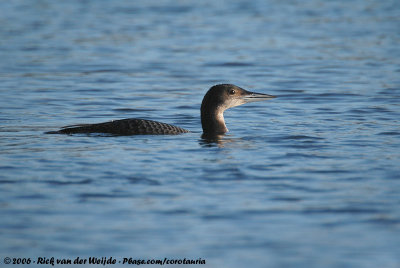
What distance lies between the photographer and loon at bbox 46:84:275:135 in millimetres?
9172

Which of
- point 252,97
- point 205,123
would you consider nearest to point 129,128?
point 205,123

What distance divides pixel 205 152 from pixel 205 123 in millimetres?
1250

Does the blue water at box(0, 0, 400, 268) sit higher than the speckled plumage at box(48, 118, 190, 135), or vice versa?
the speckled plumage at box(48, 118, 190, 135)

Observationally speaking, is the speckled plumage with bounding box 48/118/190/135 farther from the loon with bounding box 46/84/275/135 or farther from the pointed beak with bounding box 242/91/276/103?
the pointed beak with bounding box 242/91/276/103

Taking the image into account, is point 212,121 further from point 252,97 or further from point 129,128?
point 129,128

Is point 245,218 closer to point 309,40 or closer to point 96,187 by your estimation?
point 96,187

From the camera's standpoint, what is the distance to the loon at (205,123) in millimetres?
9172

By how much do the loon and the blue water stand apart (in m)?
0.11

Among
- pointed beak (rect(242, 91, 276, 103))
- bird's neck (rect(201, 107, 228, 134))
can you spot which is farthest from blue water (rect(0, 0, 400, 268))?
pointed beak (rect(242, 91, 276, 103))

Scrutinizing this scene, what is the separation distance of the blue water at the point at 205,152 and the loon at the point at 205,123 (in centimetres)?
11

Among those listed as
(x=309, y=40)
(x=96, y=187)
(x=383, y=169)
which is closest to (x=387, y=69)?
(x=309, y=40)

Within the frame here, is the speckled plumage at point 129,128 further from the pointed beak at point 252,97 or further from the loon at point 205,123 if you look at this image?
the pointed beak at point 252,97

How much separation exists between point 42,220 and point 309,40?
13.8 metres

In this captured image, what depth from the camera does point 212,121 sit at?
31.9ft
